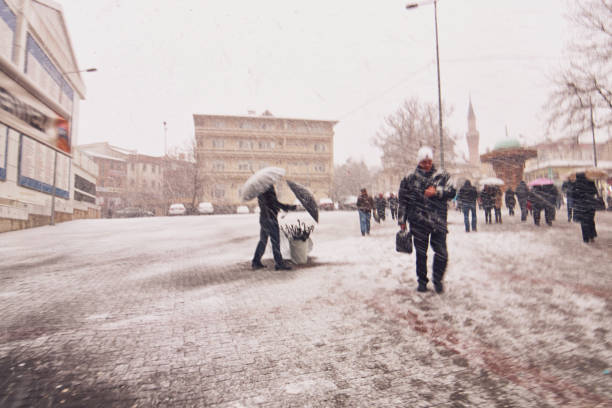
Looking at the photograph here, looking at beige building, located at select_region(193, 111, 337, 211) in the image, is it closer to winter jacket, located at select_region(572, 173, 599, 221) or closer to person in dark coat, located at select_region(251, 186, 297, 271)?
winter jacket, located at select_region(572, 173, 599, 221)

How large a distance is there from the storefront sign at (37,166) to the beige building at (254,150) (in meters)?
22.0

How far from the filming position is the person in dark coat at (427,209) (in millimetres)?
4551

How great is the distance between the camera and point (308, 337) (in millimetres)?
3248

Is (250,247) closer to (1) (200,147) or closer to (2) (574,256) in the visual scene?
(2) (574,256)

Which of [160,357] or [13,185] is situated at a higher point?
[13,185]

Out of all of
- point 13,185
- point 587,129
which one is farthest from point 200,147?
point 587,129

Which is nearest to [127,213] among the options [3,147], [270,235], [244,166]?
[244,166]

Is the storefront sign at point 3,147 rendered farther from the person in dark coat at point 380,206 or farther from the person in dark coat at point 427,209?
the person in dark coat at point 427,209

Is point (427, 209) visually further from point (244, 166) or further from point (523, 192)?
point (244, 166)

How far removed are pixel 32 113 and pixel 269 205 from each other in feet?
64.4

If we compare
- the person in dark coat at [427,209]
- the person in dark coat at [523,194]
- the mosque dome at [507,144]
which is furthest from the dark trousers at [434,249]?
the mosque dome at [507,144]

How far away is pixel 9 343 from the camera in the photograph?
3.10 meters

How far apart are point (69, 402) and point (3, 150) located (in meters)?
19.0

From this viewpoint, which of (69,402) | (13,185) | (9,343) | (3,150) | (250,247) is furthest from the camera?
(13,185)
